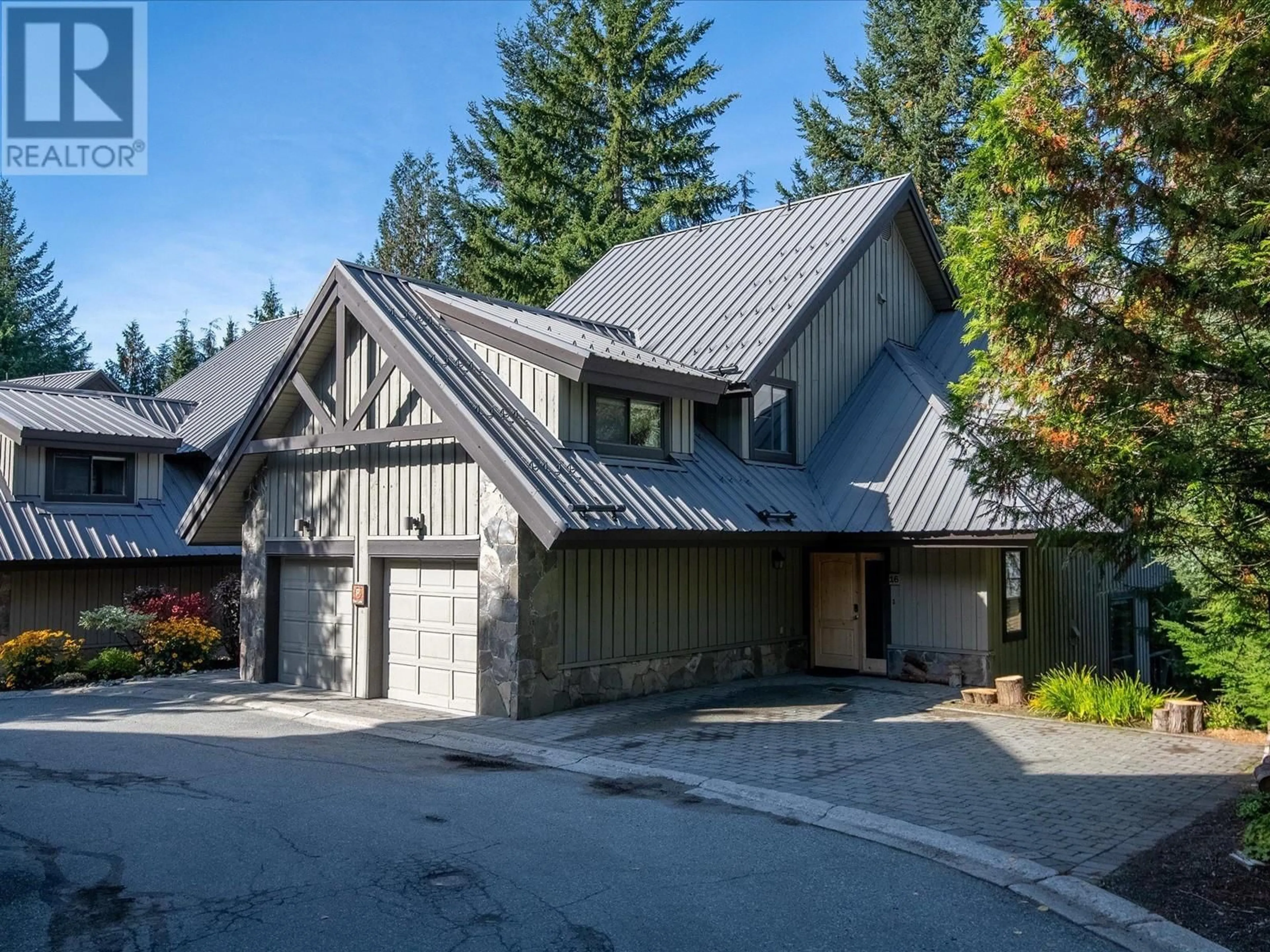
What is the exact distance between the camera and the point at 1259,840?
22.7 ft

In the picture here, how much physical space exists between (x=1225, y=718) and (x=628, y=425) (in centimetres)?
809

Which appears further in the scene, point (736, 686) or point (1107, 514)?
point (736, 686)

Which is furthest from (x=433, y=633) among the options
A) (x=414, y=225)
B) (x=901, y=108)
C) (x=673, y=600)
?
(x=414, y=225)

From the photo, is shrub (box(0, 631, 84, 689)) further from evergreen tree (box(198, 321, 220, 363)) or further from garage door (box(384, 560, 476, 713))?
evergreen tree (box(198, 321, 220, 363))

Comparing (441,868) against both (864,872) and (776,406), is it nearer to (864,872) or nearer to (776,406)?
(864,872)

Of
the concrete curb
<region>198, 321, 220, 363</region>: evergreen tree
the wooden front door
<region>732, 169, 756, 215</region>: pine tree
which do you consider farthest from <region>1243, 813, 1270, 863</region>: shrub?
<region>198, 321, 220, 363</region>: evergreen tree

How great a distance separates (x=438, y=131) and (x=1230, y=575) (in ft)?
124

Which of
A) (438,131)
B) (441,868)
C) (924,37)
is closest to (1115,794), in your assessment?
(441,868)

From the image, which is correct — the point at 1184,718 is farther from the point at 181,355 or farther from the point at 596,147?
the point at 181,355

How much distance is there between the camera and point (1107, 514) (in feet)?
25.0

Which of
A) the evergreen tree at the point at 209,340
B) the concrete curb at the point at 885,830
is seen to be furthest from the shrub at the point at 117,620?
the evergreen tree at the point at 209,340

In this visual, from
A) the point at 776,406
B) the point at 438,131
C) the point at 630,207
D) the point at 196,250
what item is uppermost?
the point at 438,131

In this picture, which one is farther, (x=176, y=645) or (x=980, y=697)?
(x=176, y=645)

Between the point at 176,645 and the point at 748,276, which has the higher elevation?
the point at 748,276
